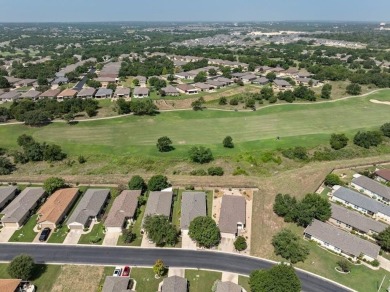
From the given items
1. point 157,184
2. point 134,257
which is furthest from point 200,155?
point 134,257

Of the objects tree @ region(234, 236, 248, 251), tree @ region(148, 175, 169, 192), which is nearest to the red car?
tree @ region(234, 236, 248, 251)

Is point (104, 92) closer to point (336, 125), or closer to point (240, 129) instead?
point (240, 129)

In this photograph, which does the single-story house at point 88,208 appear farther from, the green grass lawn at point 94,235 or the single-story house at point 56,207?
the single-story house at point 56,207

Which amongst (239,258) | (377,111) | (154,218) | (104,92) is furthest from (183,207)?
(377,111)

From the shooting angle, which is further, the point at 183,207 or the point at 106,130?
the point at 106,130

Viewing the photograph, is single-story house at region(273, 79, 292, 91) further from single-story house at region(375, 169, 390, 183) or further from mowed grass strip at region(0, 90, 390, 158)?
single-story house at region(375, 169, 390, 183)
